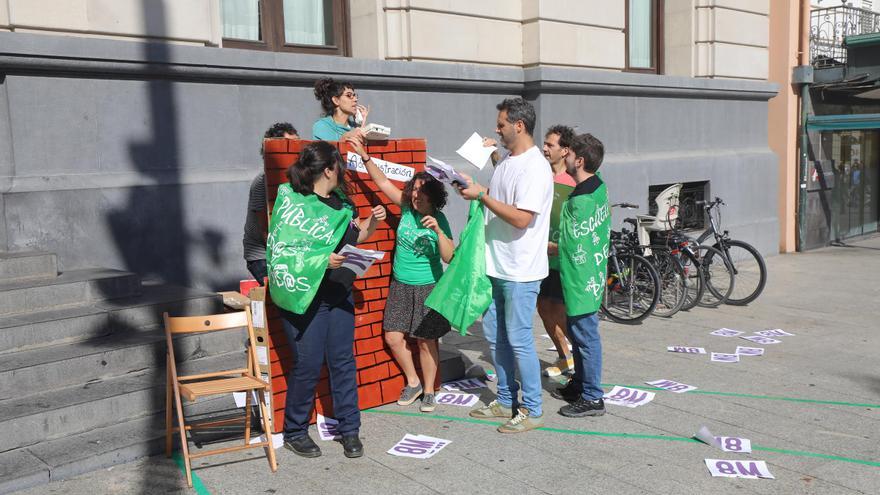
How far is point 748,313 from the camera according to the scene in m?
9.48

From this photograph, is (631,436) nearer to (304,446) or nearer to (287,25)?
(304,446)

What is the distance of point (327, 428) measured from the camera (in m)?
5.59

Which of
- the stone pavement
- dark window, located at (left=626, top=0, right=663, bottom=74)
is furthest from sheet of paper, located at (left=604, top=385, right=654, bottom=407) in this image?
dark window, located at (left=626, top=0, right=663, bottom=74)

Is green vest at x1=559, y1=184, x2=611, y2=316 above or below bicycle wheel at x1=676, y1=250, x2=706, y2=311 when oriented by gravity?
above

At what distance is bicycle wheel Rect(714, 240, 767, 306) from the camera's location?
9695mm

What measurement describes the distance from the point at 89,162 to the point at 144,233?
2.60ft

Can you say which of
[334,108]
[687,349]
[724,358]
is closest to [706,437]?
[724,358]

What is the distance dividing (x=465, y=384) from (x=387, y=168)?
1901mm

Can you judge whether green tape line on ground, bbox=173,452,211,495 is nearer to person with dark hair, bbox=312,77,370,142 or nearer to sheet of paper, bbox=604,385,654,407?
person with dark hair, bbox=312,77,370,142

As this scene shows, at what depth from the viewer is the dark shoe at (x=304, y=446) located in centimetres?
510

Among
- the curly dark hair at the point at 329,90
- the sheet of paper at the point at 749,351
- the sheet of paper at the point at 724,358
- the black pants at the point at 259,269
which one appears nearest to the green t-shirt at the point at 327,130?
the curly dark hair at the point at 329,90

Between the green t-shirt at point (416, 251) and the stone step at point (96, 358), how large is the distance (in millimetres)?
1535

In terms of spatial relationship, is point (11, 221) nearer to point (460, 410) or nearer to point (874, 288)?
point (460, 410)

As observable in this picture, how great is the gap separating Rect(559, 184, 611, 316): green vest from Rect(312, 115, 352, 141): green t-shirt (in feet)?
5.90
